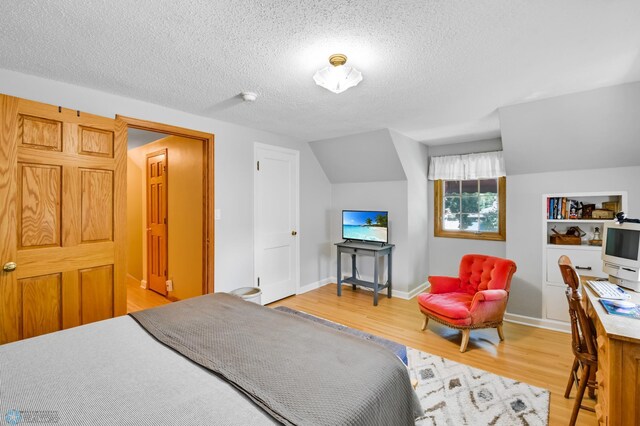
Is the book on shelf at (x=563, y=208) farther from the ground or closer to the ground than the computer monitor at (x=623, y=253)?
farther from the ground

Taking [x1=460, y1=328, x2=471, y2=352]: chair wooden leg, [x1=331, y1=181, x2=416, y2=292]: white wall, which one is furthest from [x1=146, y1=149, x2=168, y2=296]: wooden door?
[x1=460, y1=328, x2=471, y2=352]: chair wooden leg

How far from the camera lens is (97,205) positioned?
2.46 metres

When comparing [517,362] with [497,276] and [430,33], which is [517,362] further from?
[430,33]

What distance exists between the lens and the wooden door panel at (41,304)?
6.88 feet

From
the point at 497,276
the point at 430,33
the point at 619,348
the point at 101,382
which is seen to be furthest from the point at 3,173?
the point at 497,276

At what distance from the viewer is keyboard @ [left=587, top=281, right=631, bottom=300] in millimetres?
1910

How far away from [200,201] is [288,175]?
1330 millimetres

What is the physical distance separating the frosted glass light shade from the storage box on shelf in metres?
2.72

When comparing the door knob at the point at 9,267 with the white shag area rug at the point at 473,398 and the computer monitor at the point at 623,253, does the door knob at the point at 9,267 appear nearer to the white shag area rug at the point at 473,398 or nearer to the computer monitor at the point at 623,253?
the white shag area rug at the point at 473,398

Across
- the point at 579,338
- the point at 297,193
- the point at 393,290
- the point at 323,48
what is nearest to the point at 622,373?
the point at 579,338

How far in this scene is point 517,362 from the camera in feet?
8.46

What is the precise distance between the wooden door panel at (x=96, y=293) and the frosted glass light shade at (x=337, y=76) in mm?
2357

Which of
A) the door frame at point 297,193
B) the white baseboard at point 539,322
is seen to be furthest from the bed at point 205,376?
the white baseboard at point 539,322

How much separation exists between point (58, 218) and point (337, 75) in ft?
7.81
